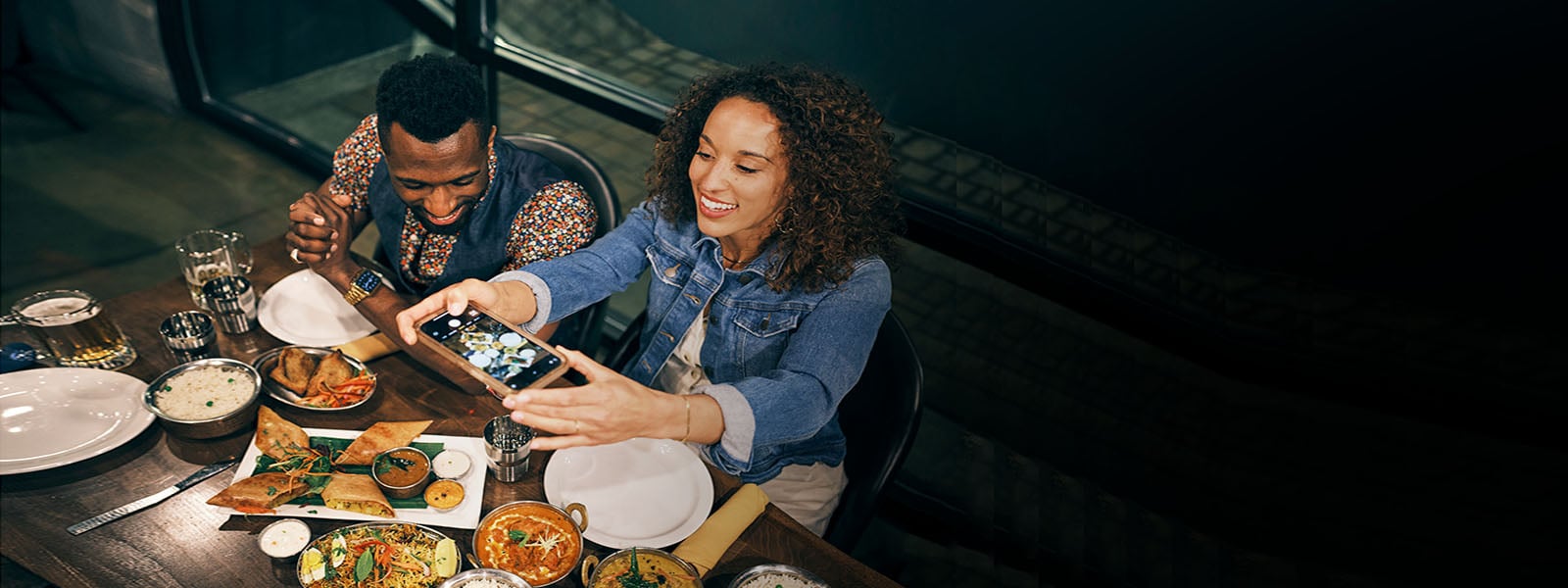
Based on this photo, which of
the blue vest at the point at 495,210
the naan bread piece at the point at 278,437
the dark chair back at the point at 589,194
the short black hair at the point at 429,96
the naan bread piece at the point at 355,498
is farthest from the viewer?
the dark chair back at the point at 589,194

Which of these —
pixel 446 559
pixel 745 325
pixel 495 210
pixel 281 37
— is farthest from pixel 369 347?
pixel 281 37

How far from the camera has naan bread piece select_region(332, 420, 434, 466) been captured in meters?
1.82

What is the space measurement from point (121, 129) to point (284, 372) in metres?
4.35

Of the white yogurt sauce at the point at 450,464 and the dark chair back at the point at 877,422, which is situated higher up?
the dark chair back at the point at 877,422

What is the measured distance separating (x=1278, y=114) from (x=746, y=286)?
4.74ft

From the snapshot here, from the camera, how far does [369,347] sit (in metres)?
2.12

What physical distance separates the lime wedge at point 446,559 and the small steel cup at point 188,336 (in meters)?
0.90

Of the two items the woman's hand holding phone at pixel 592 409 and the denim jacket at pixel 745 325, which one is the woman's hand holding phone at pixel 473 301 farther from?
the woman's hand holding phone at pixel 592 409

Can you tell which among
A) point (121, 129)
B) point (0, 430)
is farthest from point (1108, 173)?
point (121, 129)

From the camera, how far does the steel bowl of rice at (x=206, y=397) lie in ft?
6.03

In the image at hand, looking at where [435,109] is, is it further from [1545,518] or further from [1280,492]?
[1545,518]

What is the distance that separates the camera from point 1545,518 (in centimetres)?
248

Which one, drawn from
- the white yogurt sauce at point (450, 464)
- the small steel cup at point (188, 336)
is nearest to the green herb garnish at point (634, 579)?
the white yogurt sauce at point (450, 464)

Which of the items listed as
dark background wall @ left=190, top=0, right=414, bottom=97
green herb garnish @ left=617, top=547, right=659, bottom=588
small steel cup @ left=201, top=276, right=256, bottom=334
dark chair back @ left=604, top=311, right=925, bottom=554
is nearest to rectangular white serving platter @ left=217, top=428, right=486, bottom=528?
green herb garnish @ left=617, top=547, right=659, bottom=588
